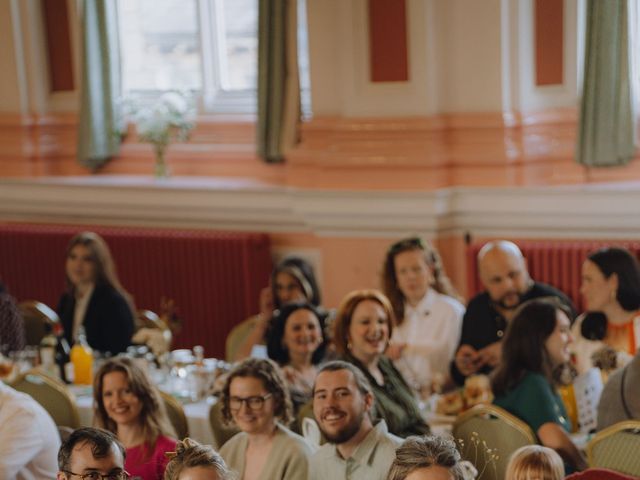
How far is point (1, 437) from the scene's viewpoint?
4.92 m

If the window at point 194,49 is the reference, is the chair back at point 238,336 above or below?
below

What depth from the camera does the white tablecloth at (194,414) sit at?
19.1 feet

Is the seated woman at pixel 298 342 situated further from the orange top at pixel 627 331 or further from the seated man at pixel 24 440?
the orange top at pixel 627 331

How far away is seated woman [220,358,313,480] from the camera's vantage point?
15.3ft

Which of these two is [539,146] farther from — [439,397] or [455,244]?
[439,397]

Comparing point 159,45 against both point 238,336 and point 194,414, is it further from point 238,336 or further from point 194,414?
point 194,414

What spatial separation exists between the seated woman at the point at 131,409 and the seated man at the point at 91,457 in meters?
1.00

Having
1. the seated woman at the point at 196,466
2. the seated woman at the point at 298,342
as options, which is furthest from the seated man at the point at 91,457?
the seated woman at the point at 298,342

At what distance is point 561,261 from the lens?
732cm

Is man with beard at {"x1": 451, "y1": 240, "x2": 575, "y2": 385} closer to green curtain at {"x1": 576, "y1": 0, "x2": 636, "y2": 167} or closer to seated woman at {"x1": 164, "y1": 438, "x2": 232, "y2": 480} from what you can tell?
green curtain at {"x1": 576, "y1": 0, "x2": 636, "y2": 167}

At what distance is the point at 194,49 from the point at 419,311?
11.6 ft

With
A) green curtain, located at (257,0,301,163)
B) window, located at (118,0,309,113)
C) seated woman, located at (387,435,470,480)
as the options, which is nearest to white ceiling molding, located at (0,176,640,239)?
green curtain, located at (257,0,301,163)

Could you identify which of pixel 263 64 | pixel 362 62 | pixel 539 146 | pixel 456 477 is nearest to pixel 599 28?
pixel 539 146

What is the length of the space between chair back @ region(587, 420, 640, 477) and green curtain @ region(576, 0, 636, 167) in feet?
9.83
